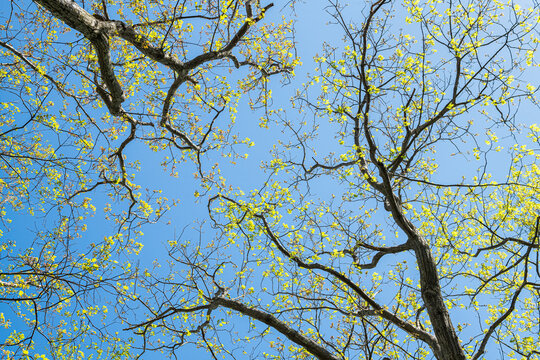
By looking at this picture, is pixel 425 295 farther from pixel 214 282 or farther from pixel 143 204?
pixel 143 204

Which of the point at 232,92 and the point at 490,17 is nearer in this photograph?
the point at 490,17

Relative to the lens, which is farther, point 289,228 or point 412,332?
point 289,228

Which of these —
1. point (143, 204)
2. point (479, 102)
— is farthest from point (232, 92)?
point (479, 102)

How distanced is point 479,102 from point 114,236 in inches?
274

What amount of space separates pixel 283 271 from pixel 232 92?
3820 millimetres

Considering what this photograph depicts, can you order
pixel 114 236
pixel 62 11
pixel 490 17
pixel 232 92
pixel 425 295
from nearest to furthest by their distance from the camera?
pixel 62 11 → pixel 425 295 → pixel 490 17 → pixel 114 236 → pixel 232 92

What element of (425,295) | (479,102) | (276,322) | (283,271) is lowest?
(276,322)

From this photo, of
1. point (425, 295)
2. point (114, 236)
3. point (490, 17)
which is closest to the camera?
point (425, 295)

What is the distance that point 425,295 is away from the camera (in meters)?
6.21

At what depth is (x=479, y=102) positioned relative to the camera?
701 cm

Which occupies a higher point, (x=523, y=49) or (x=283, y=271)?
(x=523, y=49)

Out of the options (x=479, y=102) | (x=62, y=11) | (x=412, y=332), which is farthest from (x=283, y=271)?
(x=62, y=11)

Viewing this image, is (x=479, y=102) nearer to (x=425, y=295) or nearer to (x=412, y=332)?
(x=425, y=295)

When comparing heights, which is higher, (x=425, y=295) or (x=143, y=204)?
(x=143, y=204)
